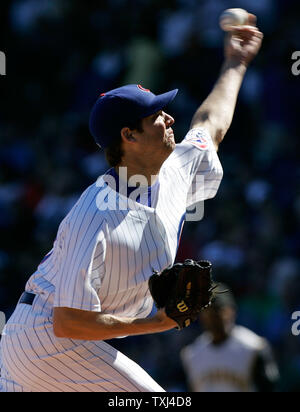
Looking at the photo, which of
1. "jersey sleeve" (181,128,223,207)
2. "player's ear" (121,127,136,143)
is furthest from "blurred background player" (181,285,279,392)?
"player's ear" (121,127,136,143)

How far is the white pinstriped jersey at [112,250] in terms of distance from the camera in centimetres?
305

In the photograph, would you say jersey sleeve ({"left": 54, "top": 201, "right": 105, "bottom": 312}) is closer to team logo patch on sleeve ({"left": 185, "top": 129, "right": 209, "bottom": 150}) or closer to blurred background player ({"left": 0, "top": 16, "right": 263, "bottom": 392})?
blurred background player ({"left": 0, "top": 16, "right": 263, "bottom": 392})

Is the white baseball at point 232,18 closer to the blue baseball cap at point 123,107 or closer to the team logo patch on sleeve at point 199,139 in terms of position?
the team logo patch on sleeve at point 199,139

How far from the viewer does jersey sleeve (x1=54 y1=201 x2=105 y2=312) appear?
3.03 meters

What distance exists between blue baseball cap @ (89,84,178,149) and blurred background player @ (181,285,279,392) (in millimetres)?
2595

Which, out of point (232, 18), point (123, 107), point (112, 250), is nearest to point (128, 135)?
point (123, 107)

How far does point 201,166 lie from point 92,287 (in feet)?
3.18

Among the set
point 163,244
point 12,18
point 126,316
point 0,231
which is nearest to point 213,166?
point 163,244

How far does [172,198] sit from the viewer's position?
349cm

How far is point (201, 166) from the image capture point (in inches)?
149

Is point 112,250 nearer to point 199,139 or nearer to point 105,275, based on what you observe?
point 105,275

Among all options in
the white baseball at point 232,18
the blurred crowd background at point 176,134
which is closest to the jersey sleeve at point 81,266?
the white baseball at point 232,18
